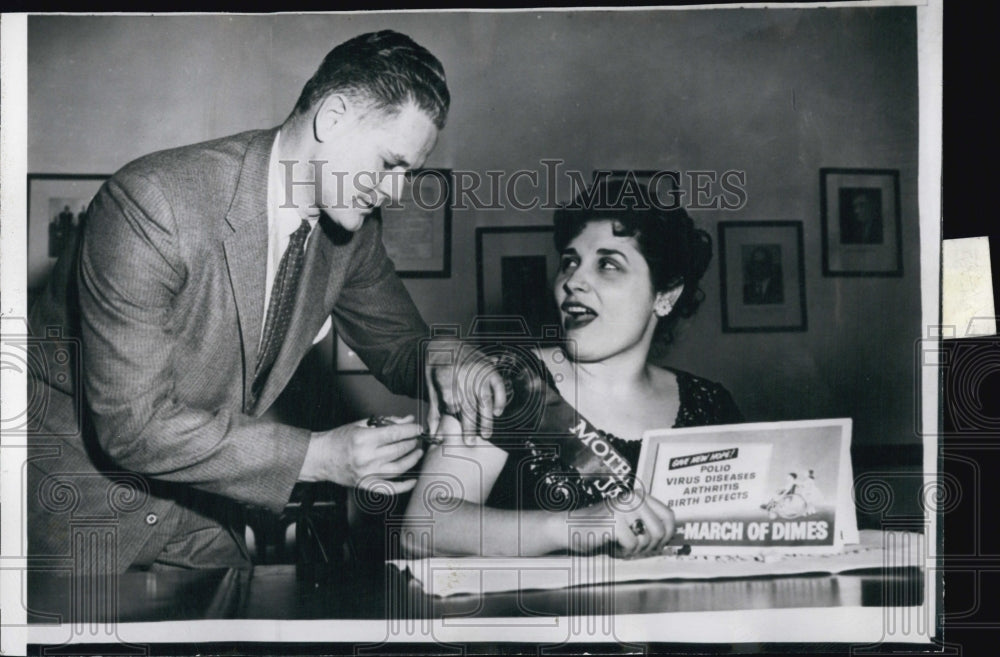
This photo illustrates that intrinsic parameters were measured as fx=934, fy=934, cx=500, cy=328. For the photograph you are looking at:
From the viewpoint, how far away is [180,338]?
8.36ft

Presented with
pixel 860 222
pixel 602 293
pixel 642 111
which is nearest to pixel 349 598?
pixel 602 293

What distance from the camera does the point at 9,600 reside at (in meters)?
2.64

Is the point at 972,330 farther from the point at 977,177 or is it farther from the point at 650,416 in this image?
the point at 650,416

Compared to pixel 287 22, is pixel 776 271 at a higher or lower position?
lower

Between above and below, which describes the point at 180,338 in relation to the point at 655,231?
below

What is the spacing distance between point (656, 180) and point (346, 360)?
101 centimetres

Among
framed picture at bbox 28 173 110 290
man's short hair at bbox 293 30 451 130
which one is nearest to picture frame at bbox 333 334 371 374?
man's short hair at bbox 293 30 451 130

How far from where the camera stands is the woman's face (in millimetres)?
2621

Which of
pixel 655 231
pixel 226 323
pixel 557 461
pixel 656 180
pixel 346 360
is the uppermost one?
pixel 656 180

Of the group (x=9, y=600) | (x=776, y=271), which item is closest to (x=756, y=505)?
(x=776, y=271)

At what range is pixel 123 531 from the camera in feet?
8.55

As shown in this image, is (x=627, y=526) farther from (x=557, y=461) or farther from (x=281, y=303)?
(x=281, y=303)

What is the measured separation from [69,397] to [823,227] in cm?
219

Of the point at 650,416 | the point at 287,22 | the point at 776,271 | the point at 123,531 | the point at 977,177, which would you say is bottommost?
the point at 123,531
